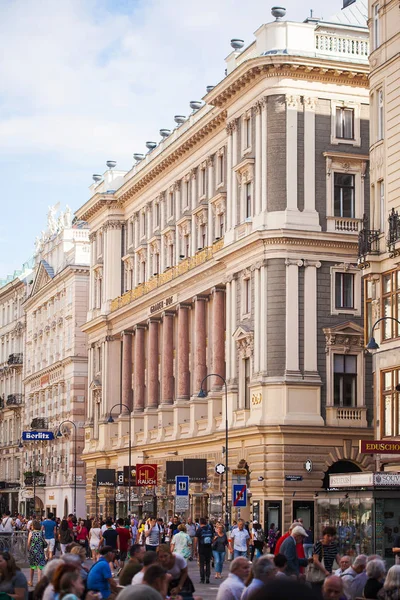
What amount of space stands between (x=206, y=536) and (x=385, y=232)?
14.7 meters

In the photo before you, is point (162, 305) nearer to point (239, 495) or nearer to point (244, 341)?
point (244, 341)

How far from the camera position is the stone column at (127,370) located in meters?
87.6

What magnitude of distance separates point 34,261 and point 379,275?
273 feet

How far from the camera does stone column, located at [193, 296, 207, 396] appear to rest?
73.6 m

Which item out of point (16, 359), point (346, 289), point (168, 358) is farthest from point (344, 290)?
point (16, 359)

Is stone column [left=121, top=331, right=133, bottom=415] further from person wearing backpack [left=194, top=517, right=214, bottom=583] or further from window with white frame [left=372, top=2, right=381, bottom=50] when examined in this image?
person wearing backpack [left=194, top=517, right=214, bottom=583]

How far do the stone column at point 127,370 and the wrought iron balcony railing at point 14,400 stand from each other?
38750 millimetres

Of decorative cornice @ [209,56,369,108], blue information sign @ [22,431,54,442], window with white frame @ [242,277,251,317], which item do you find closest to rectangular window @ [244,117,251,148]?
decorative cornice @ [209,56,369,108]

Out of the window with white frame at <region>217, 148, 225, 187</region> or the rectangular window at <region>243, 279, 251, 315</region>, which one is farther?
the window with white frame at <region>217, 148, 225, 187</region>

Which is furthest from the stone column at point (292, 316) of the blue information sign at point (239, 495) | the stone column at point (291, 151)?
the blue information sign at point (239, 495)

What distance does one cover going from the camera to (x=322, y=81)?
213ft

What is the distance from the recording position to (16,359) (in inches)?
5017

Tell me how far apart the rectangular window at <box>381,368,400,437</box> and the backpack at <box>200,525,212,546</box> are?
884cm

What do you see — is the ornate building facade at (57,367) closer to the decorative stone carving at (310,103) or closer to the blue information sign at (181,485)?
the decorative stone carving at (310,103)
